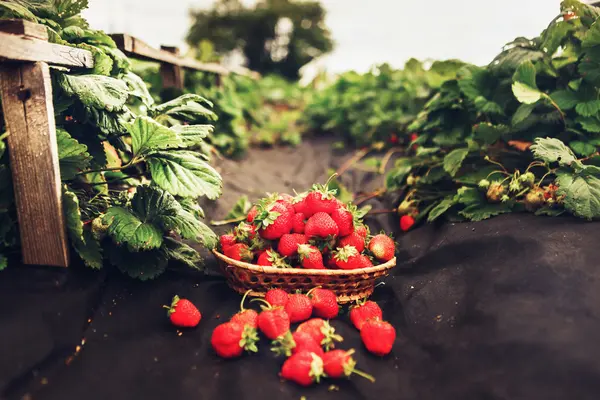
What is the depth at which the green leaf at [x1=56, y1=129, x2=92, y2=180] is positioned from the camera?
1.87 meters

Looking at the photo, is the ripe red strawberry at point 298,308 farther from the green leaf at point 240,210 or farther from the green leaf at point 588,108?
the green leaf at point 588,108

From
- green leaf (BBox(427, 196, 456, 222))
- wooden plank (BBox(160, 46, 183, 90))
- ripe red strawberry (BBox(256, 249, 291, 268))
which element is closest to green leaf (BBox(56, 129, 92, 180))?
ripe red strawberry (BBox(256, 249, 291, 268))

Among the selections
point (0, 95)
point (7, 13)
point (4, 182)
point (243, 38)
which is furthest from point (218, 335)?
point (243, 38)

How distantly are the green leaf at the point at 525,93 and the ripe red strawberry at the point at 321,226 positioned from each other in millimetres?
1244

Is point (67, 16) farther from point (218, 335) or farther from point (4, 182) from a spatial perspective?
point (218, 335)

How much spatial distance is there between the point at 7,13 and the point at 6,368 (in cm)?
135

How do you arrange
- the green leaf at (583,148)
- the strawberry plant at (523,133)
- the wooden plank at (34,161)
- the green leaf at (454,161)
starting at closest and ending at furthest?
the wooden plank at (34,161) < the strawberry plant at (523,133) < the green leaf at (583,148) < the green leaf at (454,161)

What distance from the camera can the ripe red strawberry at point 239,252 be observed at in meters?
1.96

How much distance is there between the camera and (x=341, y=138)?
21.0 feet

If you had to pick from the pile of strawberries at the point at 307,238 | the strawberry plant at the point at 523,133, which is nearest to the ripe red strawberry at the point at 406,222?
the strawberry plant at the point at 523,133

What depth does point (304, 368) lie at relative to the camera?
1.50 meters

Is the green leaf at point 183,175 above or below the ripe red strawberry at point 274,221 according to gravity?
above

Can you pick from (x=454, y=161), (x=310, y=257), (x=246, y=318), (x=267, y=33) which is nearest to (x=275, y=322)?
(x=246, y=318)

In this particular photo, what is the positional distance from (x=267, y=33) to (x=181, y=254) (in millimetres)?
20078
